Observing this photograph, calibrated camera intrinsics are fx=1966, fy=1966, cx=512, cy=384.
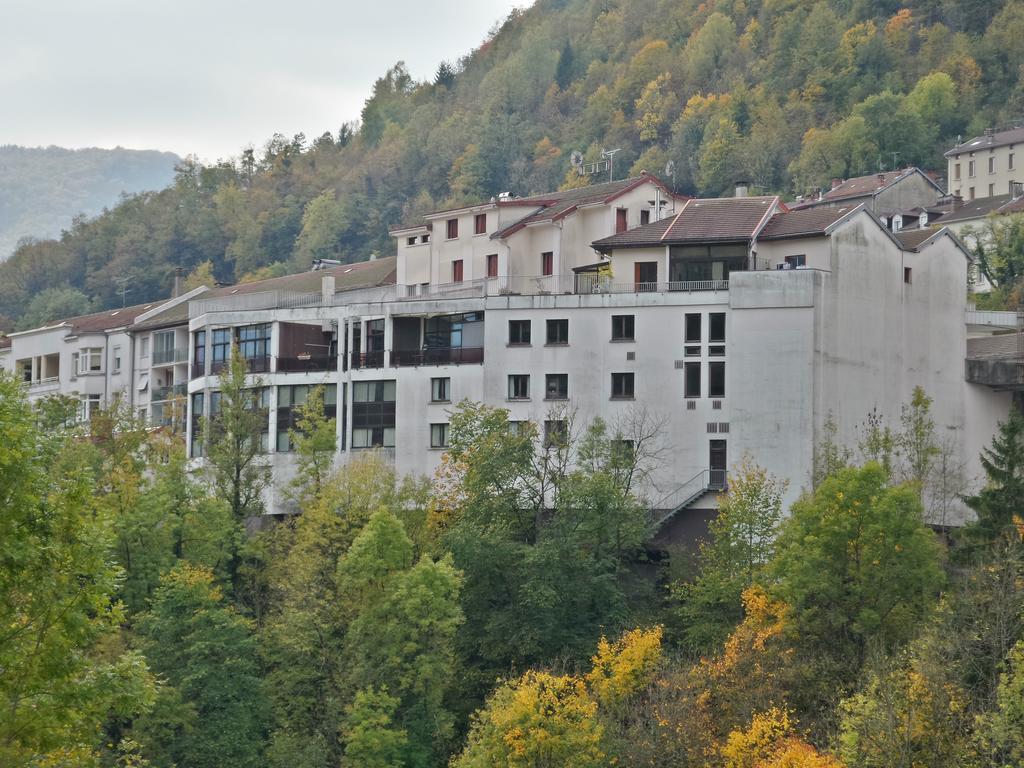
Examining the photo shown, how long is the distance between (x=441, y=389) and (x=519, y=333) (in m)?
4.68

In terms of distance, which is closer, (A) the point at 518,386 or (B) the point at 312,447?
(A) the point at 518,386

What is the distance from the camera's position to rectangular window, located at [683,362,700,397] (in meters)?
86.3

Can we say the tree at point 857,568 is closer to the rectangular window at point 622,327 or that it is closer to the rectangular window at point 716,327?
the rectangular window at point 716,327

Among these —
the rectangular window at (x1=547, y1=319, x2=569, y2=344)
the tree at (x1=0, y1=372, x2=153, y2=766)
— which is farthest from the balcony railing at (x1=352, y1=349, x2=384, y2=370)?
the tree at (x1=0, y1=372, x2=153, y2=766)

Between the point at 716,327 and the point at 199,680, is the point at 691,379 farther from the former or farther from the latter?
the point at 199,680

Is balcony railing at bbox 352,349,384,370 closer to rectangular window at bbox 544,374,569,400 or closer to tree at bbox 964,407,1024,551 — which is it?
rectangular window at bbox 544,374,569,400

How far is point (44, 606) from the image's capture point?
38.1 metres

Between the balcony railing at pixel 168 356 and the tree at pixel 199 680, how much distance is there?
3354cm

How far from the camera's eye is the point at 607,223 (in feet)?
318

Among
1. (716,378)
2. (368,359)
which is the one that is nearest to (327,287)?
(368,359)

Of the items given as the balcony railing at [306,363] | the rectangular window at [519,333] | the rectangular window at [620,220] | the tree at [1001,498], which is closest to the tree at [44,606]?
the tree at [1001,498]

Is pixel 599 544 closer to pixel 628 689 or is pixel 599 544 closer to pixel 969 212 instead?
pixel 628 689

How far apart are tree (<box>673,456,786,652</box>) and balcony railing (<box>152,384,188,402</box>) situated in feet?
121

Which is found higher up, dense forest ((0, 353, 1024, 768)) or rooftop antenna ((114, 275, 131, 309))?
rooftop antenna ((114, 275, 131, 309))
